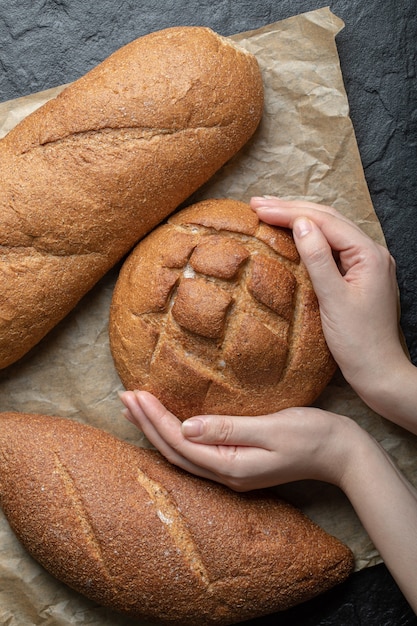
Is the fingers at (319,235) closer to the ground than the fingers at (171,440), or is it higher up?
higher up

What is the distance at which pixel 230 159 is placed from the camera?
1906 mm

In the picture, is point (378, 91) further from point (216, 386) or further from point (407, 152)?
point (216, 386)

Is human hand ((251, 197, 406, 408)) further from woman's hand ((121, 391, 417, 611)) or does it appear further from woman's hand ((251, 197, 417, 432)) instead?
woman's hand ((121, 391, 417, 611))

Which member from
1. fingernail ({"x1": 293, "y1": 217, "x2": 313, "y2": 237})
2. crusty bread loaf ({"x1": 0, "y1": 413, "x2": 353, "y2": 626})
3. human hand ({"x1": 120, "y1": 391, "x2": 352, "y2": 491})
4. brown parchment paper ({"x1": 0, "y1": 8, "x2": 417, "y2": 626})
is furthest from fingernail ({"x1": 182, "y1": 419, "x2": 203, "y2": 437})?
fingernail ({"x1": 293, "y1": 217, "x2": 313, "y2": 237})

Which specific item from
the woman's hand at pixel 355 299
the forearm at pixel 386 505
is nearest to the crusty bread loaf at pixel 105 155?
the woman's hand at pixel 355 299

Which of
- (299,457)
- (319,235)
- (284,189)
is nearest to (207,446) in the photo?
(299,457)

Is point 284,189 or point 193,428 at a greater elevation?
point 284,189

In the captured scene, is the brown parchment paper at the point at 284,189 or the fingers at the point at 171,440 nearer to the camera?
the fingers at the point at 171,440

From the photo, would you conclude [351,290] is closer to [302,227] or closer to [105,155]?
[302,227]

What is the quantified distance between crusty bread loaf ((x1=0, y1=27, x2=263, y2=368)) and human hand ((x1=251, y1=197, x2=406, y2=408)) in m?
0.29

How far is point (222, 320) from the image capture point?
5.44ft

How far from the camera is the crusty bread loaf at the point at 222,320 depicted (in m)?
1.67

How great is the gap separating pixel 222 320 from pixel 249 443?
1.16 ft

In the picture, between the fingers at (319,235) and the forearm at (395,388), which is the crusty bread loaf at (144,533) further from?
the fingers at (319,235)
